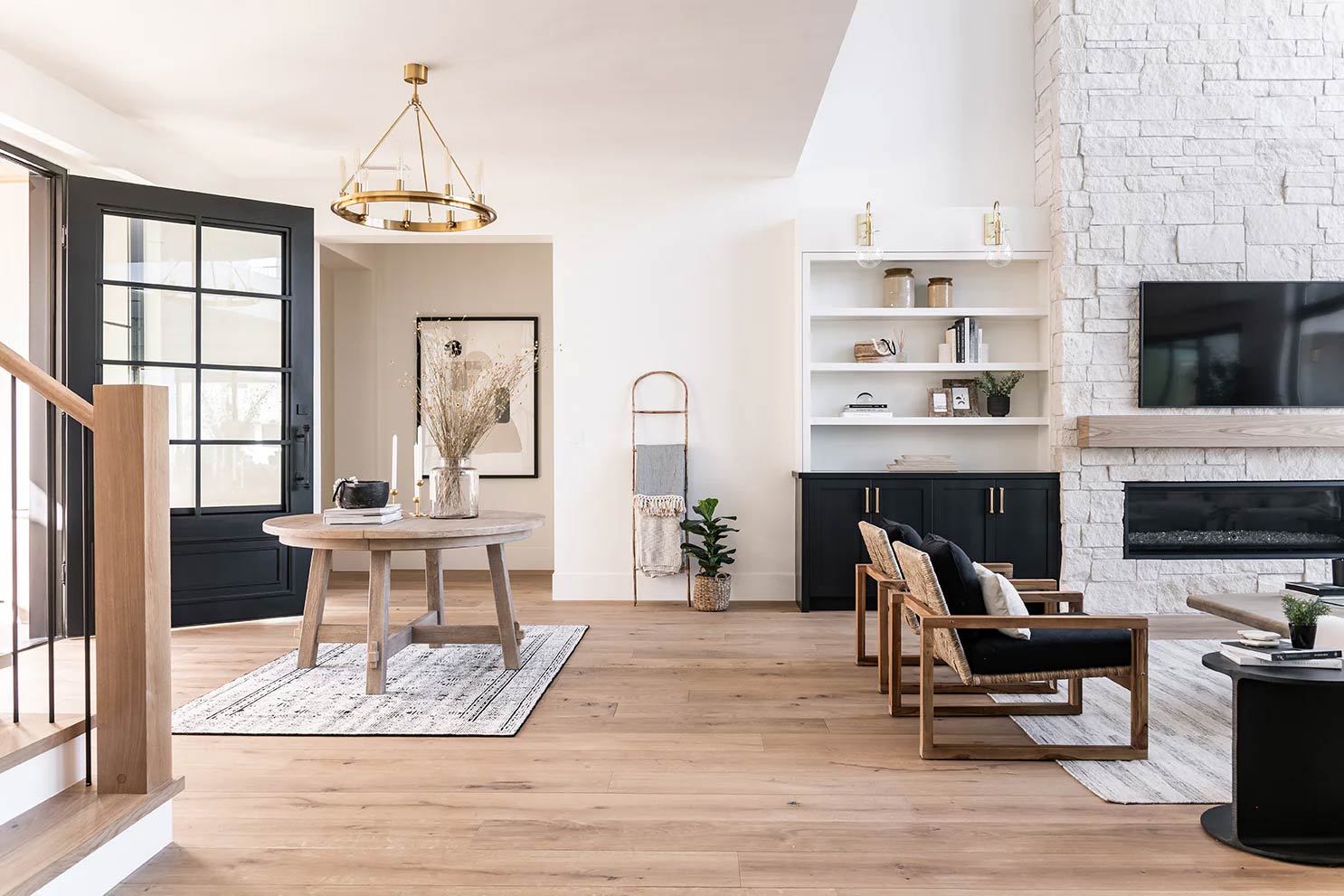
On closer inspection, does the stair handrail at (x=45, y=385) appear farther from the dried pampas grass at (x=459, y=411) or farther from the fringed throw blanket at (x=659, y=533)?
the fringed throw blanket at (x=659, y=533)

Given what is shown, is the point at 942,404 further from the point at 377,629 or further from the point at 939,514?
the point at 377,629

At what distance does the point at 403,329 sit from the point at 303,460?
2.12 metres

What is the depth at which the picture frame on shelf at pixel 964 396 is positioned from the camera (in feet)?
18.7

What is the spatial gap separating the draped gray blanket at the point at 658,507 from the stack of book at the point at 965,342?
1.82 metres

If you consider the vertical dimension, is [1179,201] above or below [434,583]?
above

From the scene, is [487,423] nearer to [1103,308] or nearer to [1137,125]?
[1103,308]

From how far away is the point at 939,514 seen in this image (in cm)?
537

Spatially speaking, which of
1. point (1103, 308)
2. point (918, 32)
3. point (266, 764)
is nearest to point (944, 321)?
point (1103, 308)

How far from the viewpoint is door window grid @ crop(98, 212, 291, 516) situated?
4719 millimetres

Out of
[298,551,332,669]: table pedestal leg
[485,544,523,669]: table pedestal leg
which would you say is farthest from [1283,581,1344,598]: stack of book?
[298,551,332,669]: table pedestal leg

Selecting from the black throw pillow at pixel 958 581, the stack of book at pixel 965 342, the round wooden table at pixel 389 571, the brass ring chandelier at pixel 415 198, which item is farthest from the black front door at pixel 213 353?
the stack of book at pixel 965 342

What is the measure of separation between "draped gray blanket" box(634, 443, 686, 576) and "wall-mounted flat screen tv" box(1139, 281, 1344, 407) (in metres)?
2.86

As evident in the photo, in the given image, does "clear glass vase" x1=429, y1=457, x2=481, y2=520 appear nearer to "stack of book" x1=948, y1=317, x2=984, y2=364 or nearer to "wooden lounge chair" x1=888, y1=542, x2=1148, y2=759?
"wooden lounge chair" x1=888, y1=542, x2=1148, y2=759

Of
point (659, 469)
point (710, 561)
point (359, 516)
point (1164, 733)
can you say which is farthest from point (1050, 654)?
point (659, 469)
